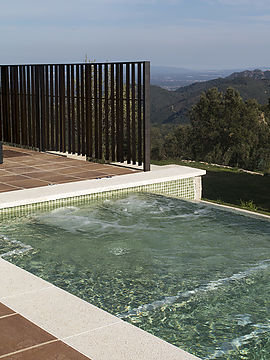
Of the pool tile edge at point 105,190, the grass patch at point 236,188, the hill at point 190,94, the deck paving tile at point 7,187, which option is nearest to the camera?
the pool tile edge at point 105,190

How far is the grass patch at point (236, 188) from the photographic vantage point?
12.9 m

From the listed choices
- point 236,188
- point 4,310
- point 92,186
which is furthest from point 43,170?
point 236,188

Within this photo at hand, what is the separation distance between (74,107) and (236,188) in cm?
654

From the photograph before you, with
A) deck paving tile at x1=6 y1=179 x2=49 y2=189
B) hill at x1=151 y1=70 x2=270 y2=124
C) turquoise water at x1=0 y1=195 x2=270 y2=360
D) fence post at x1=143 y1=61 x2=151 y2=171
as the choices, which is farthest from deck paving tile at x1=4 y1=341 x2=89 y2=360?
hill at x1=151 y1=70 x2=270 y2=124

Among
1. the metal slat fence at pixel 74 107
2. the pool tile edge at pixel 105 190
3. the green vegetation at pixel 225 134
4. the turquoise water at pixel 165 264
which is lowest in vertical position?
the green vegetation at pixel 225 134

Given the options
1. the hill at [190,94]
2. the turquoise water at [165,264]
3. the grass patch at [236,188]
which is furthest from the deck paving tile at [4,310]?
the hill at [190,94]

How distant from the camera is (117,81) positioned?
8297 mm

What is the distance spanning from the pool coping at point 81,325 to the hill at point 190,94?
1611 inches

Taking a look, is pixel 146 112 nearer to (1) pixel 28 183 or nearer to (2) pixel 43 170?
(2) pixel 43 170

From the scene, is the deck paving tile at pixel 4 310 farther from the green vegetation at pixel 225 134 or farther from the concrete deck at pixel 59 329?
the green vegetation at pixel 225 134

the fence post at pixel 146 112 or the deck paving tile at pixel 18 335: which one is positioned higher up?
the fence post at pixel 146 112

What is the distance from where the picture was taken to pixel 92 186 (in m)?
6.88

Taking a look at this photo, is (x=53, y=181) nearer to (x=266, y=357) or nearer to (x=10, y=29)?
(x=266, y=357)

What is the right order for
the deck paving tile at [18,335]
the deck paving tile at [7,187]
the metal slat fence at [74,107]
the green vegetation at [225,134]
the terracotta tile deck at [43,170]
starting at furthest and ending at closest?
the green vegetation at [225,134]
the metal slat fence at [74,107]
the terracotta tile deck at [43,170]
the deck paving tile at [7,187]
the deck paving tile at [18,335]
